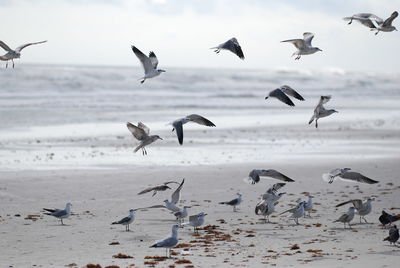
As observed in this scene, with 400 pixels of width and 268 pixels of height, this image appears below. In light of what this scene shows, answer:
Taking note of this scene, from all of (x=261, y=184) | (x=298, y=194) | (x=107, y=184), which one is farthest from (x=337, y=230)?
(x=107, y=184)

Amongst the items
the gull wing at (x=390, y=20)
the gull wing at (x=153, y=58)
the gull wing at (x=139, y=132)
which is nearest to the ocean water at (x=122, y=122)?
the gull wing at (x=139, y=132)

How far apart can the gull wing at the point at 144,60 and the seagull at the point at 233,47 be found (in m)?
1.28

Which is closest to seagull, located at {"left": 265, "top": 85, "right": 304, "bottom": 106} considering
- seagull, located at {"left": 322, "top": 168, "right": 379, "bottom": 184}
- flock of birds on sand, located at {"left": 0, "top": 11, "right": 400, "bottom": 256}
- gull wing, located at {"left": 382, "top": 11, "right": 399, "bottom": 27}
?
flock of birds on sand, located at {"left": 0, "top": 11, "right": 400, "bottom": 256}

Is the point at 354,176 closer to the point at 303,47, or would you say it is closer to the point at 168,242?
the point at 303,47

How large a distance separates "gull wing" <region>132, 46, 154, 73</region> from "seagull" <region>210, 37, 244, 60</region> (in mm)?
1284

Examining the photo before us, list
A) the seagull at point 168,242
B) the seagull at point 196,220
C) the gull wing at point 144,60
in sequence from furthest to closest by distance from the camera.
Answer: the gull wing at point 144,60
the seagull at point 196,220
the seagull at point 168,242

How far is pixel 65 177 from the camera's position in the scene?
46.9 feet

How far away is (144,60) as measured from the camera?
11.8 meters

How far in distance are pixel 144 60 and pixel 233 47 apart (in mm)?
1516

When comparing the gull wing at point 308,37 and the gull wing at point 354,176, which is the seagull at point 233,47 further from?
the gull wing at point 354,176

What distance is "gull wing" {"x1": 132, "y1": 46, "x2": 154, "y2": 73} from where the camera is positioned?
1161 cm

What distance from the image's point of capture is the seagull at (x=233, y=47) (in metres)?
11.1

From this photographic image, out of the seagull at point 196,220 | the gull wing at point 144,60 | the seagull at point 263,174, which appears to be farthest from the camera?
the gull wing at point 144,60

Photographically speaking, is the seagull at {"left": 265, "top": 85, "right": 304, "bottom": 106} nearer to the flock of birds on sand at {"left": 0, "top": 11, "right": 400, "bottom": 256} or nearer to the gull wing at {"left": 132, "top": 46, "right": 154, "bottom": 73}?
the flock of birds on sand at {"left": 0, "top": 11, "right": 400, "bottom": 256}
